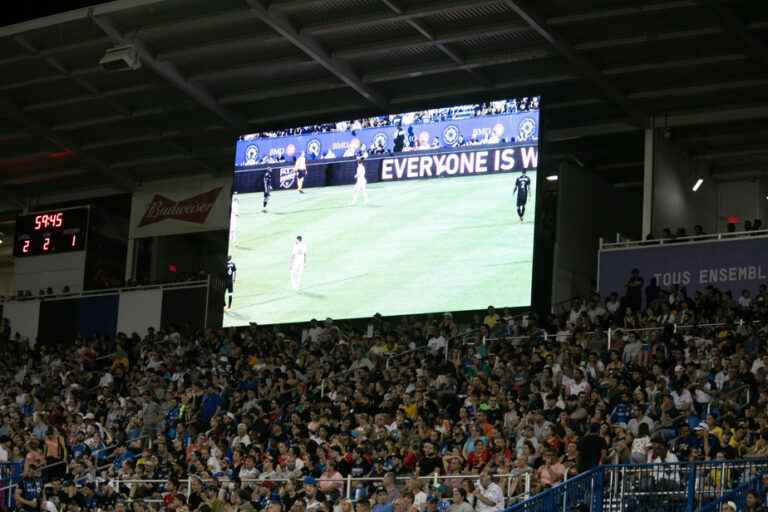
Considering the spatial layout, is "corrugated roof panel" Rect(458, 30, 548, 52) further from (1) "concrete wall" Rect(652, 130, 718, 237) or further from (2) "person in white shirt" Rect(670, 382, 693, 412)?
(2) "person in white shirt" Rect(670, 382, 693, 412)

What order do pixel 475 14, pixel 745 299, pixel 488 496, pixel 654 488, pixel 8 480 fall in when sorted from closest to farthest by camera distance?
pixel 654 488 < pixel 488 496 < pixel 8 480 < pixel 745 299 < pixel 475 14

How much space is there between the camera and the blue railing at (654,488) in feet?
50.8

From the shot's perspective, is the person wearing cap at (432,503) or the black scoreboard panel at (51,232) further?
the black scoreboard panel at (51,232)

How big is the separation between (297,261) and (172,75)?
4.43 meters

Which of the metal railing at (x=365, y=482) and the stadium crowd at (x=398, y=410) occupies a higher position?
the stadium crowd at (x=398, y=410)

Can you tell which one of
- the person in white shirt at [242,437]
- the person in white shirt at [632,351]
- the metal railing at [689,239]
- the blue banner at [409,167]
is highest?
the blue banner at [409,167]

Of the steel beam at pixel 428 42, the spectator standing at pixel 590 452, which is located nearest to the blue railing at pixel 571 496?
the spectator standing at pixel 590 452

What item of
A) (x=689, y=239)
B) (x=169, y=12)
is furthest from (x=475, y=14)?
(x=169, y=12)

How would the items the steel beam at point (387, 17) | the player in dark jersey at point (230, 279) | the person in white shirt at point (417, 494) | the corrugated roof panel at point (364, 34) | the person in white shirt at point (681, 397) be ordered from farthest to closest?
the player in dark jersey at point (230, 279)
the corrugated roof panel at point (364, 34)
the steel beam at point (387, 17)
the person in white shirt at point (681, 397)
the person in white shirt at point (417, 494)

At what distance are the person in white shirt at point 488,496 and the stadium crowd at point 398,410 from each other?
2cm

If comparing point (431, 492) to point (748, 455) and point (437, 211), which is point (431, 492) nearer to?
point (748, 455)

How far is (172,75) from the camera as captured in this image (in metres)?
30.3

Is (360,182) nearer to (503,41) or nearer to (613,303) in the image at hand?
(503,41)

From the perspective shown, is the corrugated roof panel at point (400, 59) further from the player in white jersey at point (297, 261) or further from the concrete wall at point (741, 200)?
the concrete wall at point (741, 200)
